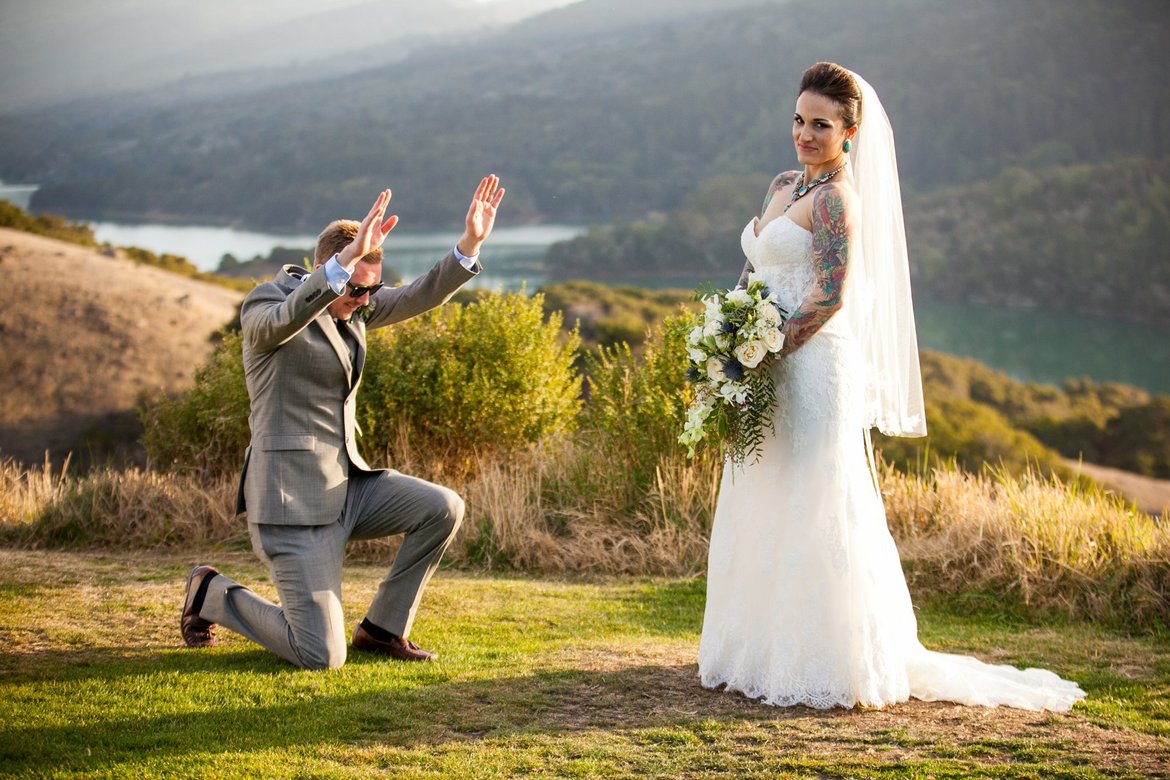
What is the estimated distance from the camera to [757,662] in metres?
4.18

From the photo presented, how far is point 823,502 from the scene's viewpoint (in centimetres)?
411

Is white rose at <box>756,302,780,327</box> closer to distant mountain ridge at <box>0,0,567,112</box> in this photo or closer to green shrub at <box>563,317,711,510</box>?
green shrub at <box>563,317,711,510</box>

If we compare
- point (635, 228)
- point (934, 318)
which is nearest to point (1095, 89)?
point (934, 318)

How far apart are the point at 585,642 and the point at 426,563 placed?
104 cm

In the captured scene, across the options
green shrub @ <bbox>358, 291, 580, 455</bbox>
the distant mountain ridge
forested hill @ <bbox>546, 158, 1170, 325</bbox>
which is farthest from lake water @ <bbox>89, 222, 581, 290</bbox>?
green shrub @ <bbox>358, 291, 580, 455</bbox>

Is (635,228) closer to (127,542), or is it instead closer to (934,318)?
(934,318)

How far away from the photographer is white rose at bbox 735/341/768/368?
4035 millimetres

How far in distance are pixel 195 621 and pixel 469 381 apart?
4634mm

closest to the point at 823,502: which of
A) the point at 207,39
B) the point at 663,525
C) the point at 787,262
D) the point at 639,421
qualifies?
the point at 787,262

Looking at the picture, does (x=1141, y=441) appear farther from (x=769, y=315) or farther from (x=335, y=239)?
(x=335, y=239)

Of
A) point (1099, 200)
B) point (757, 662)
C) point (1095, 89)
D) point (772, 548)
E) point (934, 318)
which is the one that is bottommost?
point (757, 662)

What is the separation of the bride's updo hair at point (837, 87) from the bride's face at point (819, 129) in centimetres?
2

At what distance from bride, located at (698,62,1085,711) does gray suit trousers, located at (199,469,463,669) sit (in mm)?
1403

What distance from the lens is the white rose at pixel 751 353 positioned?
159 inches
